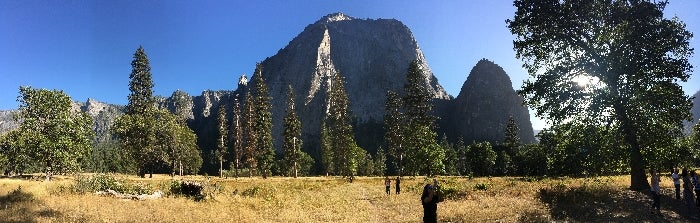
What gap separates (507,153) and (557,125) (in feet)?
305

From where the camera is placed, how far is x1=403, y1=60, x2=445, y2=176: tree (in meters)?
64.3

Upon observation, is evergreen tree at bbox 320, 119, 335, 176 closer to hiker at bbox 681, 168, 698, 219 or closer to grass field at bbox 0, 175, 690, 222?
grass field at bbox 0, 175, 690, 222

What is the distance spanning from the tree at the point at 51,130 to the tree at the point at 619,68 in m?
43.0

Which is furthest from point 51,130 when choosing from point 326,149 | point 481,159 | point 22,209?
point 481,159

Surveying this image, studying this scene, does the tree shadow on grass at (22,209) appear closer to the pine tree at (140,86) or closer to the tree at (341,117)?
the pine tree at (140,86)

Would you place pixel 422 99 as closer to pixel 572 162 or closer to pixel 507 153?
pixel 572 162

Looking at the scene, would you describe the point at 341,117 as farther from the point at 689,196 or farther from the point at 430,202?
the point at 430,202

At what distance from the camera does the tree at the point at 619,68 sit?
21703 millimetres

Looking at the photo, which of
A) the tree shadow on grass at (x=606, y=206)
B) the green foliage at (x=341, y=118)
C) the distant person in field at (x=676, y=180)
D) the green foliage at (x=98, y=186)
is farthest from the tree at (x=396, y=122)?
the distant person in field at (x=676, y=180)

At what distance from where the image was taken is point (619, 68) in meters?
21.6

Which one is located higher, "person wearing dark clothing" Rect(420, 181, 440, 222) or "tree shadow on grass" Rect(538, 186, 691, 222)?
"person wearing dark clothing" Rect(420, 181, 440, 222)

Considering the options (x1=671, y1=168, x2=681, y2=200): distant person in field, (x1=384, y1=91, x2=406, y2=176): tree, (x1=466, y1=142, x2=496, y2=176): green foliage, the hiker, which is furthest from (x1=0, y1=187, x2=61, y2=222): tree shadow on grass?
(x1=466, y1=142, x2=496, y2=176): green foliage

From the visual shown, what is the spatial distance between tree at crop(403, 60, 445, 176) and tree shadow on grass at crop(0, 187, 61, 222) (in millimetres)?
50689

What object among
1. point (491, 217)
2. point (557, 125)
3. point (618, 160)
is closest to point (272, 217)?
point (491, 217)
